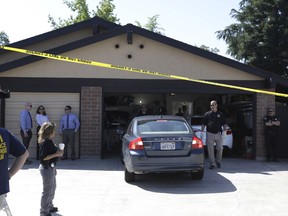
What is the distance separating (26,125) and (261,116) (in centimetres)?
749

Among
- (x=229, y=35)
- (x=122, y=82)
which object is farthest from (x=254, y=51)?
(x=122, y=82)

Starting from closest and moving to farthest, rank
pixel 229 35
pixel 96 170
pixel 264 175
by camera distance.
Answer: pixel 264 175 → pixel 96 170 → pixel 229 35

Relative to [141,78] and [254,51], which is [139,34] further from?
[254,51]

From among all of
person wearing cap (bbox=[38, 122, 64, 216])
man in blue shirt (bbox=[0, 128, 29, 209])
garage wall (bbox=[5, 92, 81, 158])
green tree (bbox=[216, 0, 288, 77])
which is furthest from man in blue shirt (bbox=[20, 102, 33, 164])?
green tree (bbox=[216, 0, 288, 77])

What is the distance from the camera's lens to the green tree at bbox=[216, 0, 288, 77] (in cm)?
2883

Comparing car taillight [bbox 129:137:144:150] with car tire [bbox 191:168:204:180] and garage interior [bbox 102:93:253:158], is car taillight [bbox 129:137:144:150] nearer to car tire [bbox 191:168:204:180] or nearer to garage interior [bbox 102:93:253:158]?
car tire [bbox 191:168:204:180]

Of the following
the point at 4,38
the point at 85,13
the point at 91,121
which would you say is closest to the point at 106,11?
the point at 85,13

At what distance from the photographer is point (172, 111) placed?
21.6 metres

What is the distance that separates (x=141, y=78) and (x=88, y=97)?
1.83 meters

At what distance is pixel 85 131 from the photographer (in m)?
12.8

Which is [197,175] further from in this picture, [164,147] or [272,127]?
[272,127]

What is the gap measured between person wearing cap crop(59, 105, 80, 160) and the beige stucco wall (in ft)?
4.29

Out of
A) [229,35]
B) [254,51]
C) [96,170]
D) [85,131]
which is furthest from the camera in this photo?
[229,35]

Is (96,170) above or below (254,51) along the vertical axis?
below
